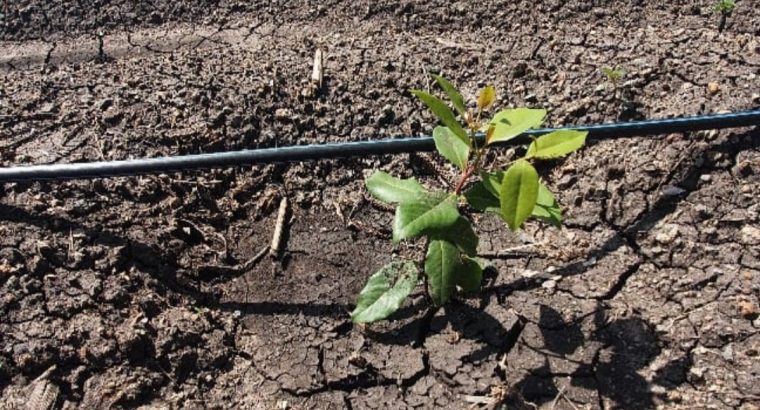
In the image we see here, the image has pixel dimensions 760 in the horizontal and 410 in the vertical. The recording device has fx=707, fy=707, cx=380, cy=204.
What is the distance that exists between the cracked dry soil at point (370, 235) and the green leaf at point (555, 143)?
Answer: 0.54 metres

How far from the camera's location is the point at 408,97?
2631 millimetres

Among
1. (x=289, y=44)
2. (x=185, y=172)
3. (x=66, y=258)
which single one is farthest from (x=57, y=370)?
(x=289, y=44)

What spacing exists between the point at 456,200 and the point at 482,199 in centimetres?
7

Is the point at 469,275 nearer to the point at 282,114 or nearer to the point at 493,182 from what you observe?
the point at 493,182

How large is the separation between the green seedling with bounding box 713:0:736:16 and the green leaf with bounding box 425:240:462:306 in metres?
1.74

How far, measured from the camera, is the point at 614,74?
2416 millimetres

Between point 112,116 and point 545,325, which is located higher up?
point 112,116

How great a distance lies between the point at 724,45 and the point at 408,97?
118 centimetres

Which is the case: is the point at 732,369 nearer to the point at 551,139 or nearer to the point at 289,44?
the point at 551,139

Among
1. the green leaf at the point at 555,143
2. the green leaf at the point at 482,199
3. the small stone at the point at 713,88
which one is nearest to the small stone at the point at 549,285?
the green leaf at the point at 482,199

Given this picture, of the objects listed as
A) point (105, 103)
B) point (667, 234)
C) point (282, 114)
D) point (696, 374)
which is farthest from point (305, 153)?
point (696, 374)

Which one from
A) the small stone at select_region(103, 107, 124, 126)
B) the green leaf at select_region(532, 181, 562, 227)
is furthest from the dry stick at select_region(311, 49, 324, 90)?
the green leaf at select_region(532, 181, 562, 227)

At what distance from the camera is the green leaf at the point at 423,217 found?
162 cm

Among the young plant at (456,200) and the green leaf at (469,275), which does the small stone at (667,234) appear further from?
the green leaf at (469,275)
